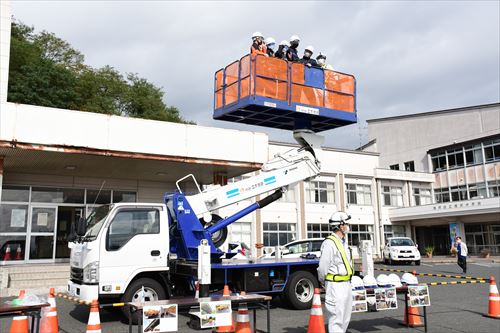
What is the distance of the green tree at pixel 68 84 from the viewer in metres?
31.2

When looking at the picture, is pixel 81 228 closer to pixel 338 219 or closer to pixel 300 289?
pixel 300 289

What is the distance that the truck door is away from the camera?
29.2 feet

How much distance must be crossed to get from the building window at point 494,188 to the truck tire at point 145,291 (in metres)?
41.4

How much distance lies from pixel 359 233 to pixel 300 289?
97.2ft

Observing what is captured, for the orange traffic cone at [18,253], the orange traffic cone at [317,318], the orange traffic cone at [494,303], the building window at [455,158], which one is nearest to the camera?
the orange traffic cone at [317,318]

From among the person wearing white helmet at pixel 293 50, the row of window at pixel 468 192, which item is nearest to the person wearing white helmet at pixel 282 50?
the person wearing white helmet at pixel 293 50

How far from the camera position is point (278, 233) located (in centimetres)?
3441

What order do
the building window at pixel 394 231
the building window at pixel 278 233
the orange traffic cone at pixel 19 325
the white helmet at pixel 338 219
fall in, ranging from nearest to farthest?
the orange traffic cone at pixel 19 325, the white helmet at pixel 338 219, the building window at pixel 278 233, the building window at pixel 394 231

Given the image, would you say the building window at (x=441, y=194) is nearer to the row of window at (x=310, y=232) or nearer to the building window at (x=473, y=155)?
the building window at (x=473, y=155)

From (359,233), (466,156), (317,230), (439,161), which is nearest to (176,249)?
(317,230)

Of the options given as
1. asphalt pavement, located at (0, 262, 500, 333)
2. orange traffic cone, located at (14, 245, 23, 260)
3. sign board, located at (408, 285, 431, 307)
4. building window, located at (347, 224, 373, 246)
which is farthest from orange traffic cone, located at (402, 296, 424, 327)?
building window, located at (347, 224, 373, 246)

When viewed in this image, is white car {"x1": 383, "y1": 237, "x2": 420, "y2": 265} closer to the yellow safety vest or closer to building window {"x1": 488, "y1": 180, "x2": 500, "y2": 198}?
building window {"x1": 488, "y1": 180, "x2": 500, "y2": 198}

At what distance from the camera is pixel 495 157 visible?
42.4 metres

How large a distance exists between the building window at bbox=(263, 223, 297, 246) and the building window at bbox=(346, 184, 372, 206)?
22.1ft
